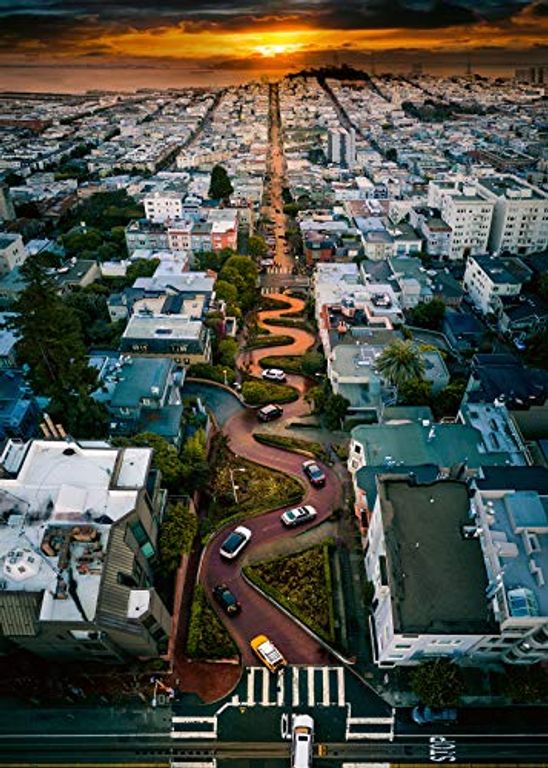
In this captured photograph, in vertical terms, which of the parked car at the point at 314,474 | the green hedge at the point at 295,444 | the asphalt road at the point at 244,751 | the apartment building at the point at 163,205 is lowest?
the asphalt road at the point at 244,751

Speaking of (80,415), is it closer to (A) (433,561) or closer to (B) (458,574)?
(A) (433,561)

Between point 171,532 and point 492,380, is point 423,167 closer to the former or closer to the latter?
point 492,380

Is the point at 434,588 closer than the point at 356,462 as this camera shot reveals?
Yes

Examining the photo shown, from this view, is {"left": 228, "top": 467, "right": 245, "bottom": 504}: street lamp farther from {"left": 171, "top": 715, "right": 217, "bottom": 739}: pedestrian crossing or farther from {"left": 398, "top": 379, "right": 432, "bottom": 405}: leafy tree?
{"left": 398, "top": 379, "right": 432, "bottom": 405}: leafy tree

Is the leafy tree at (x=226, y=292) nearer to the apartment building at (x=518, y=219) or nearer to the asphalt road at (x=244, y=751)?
the apartment building at (x=518, y=219)

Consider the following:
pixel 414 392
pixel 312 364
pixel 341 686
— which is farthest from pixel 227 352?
pixel 341 686

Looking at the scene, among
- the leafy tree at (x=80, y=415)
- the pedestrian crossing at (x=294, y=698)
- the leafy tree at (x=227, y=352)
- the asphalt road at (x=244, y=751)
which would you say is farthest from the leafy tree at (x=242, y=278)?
the asphalt road at (x=244, y=751)

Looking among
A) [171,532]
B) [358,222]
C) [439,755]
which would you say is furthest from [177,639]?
[358,222]
